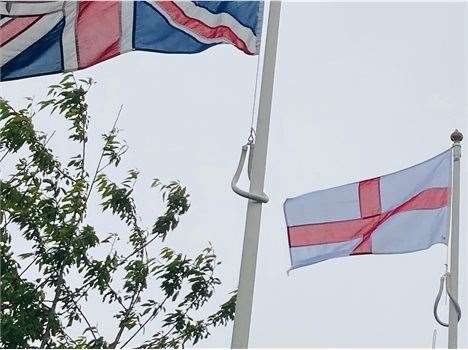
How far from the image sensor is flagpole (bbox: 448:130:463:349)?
862 cm

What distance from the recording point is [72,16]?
→ 20.1ft

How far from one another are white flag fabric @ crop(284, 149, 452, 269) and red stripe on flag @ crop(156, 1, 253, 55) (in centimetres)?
221

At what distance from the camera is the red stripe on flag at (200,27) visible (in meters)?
6.28

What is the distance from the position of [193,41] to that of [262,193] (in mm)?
1199

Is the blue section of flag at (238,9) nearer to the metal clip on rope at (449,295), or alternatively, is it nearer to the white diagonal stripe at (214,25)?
the white diagonal stripe at (214,25)

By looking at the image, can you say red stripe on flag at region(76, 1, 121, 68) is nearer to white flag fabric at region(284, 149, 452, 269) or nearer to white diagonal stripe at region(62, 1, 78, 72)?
white diagonal stripe at region(62, 1, 78, 72)

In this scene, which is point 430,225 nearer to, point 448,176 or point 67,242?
point 448,176

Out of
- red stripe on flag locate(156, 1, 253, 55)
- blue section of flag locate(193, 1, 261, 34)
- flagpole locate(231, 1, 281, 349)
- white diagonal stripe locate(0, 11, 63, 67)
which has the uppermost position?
blue section of flag locate(193, 1, 261, 34)

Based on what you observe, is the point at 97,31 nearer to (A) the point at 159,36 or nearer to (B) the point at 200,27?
(A) the point at 159,36

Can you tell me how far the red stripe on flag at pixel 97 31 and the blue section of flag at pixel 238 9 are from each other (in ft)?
1.87

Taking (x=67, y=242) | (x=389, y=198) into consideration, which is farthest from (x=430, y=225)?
(x=67, y=242)

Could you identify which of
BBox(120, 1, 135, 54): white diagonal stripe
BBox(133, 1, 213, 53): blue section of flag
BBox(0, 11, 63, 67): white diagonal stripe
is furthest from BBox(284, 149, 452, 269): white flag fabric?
BBox(0, 11, 63, 67): white diagonal stripe

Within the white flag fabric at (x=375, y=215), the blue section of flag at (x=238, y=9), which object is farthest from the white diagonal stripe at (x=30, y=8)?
the white flag fabric at (x=375, y=215)

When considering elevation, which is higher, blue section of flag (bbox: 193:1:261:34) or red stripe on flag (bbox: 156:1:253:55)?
blue section of flag (bbox: 193:1:261:34)
